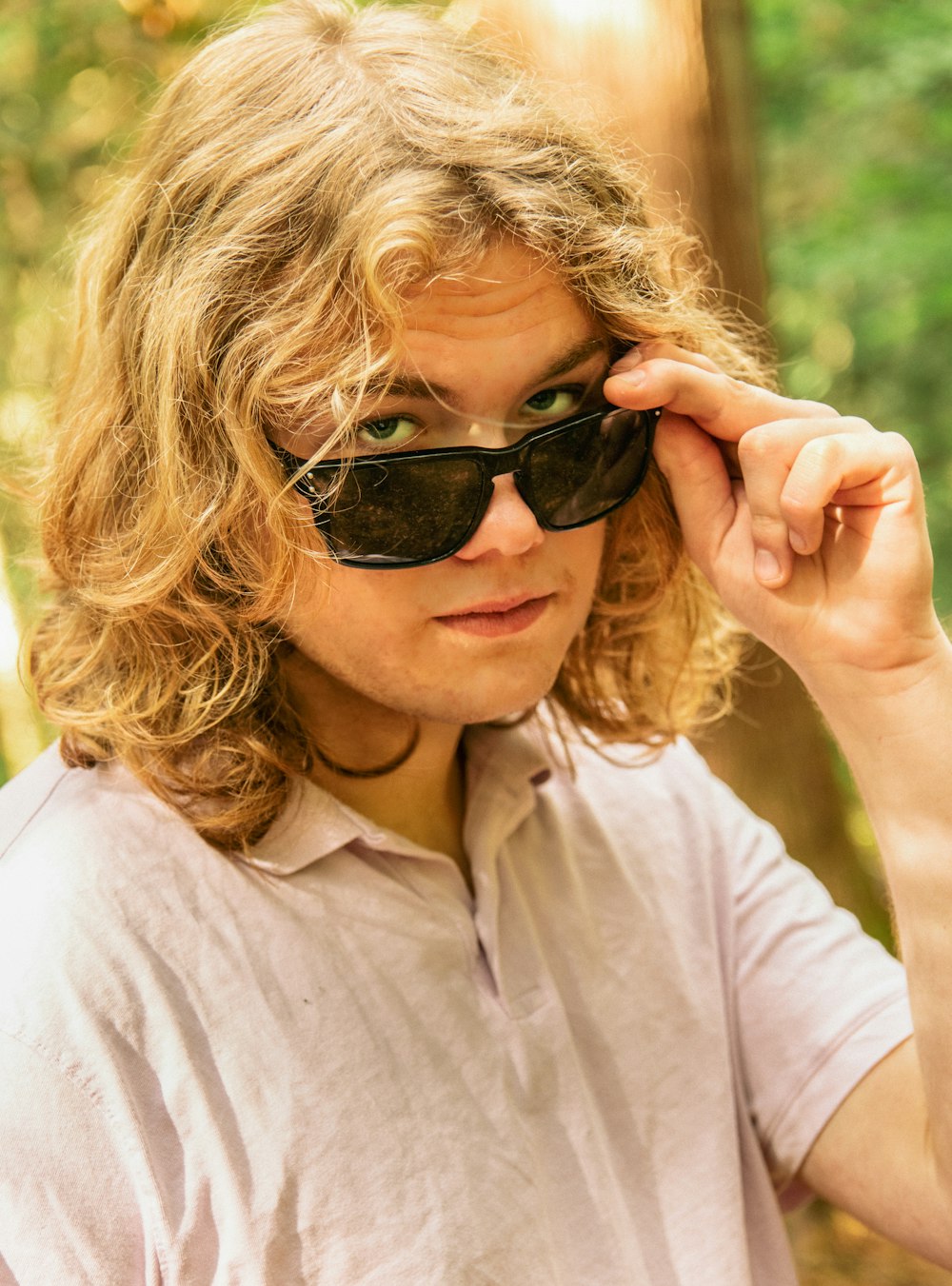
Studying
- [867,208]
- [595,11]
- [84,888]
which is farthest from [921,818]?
[867,208]

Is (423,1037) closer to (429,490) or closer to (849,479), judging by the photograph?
(429,490)

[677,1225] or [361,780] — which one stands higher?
[361,780]

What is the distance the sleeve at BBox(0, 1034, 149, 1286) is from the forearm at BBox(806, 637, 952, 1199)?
3.54ft

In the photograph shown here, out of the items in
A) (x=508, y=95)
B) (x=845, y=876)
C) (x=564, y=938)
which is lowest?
(x=845, y=876)

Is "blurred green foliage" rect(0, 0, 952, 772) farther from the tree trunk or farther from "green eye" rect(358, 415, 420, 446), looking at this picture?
"green eye" rect(358, 415, 420, 446)

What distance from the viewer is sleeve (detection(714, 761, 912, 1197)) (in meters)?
2.00

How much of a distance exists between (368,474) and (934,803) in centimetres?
88

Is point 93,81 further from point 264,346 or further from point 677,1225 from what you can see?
point 677,1225

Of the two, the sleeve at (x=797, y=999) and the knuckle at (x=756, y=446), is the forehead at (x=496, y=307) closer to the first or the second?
the knuckle at (x=756, y=446)

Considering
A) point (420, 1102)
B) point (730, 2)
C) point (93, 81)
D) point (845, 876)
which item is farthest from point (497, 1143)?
point (93, 81)

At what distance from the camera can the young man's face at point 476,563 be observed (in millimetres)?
1638

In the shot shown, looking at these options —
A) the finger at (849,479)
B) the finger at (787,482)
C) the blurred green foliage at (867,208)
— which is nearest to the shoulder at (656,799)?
the finger at (787,482)

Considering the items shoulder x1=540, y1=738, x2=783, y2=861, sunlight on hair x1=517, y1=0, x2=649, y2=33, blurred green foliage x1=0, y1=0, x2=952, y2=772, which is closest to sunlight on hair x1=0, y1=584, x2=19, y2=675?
blurred green foliage x1=0, y1=0, x2=952, y2=772

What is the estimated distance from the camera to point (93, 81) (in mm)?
4871
